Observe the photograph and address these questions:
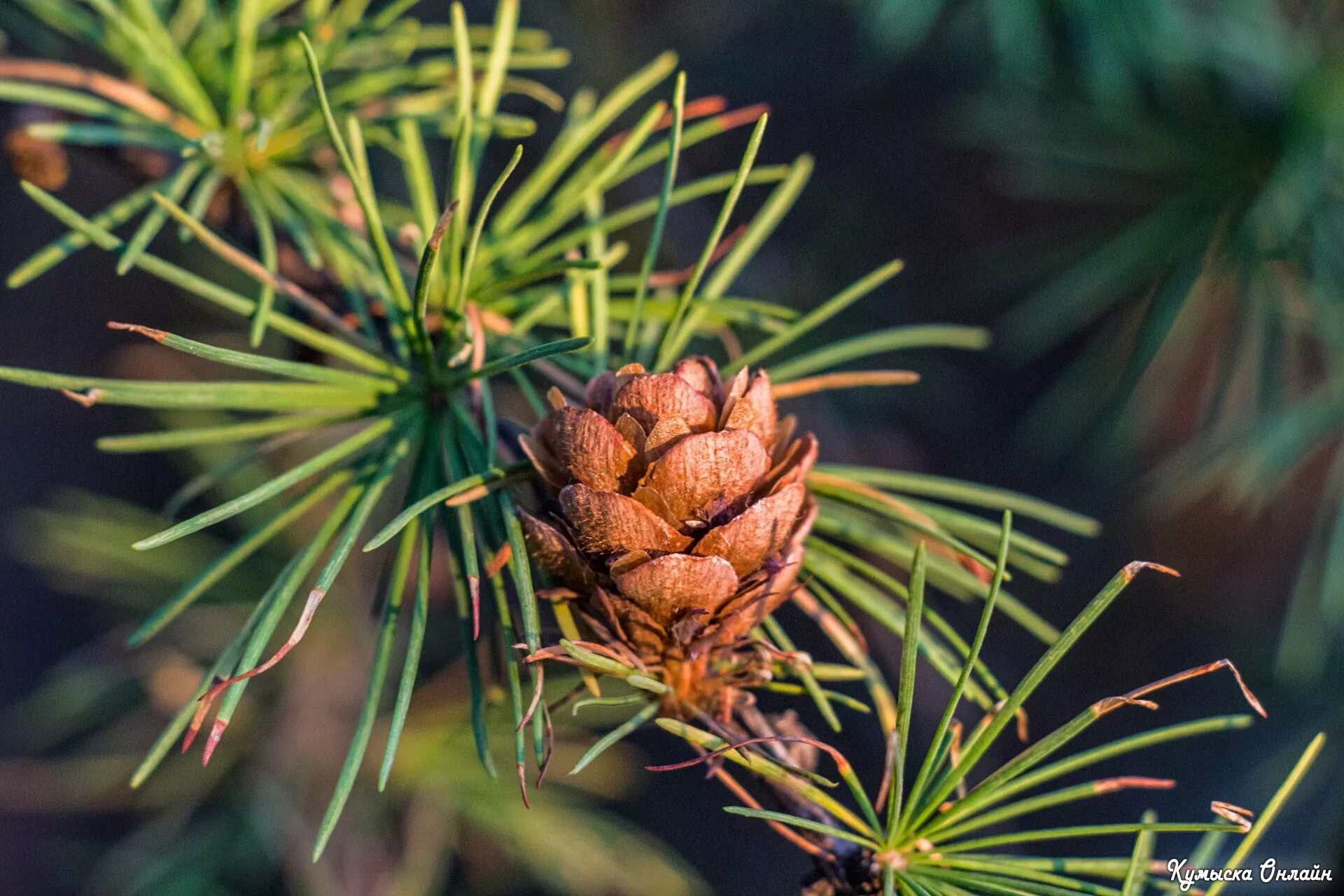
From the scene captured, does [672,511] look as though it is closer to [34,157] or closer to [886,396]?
[34,157]

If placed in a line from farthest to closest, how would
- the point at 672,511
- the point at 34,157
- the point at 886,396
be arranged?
the point at 886,396 < the point at 34,157 < the point at 672,511

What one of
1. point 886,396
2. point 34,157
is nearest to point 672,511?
point 34,157

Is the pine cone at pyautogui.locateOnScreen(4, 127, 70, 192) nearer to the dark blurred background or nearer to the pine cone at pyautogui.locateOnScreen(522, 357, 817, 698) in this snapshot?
the pine cone at pyautogui.locateOnScreen(522, 357, 817, 698)

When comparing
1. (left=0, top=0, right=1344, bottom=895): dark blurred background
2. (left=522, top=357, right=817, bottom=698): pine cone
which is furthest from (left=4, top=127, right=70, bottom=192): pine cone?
(left=0, top=0, right=1344, bottom=895): dark blurred background

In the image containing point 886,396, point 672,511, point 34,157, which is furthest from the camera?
point 886,396

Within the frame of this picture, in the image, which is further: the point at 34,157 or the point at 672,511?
the point at 34,157

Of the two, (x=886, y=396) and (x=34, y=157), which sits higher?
(x=34, y=157)
